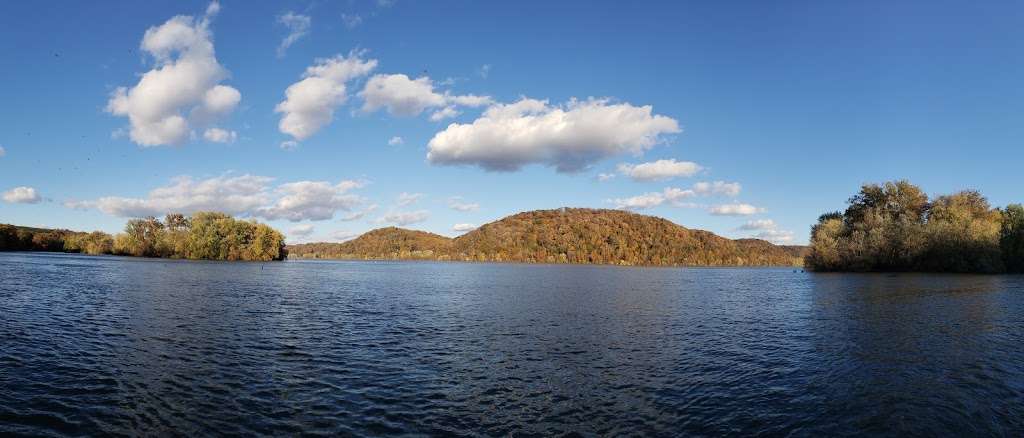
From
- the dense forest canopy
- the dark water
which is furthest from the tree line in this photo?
the dense forest canopy

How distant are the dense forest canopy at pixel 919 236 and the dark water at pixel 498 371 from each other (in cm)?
8216

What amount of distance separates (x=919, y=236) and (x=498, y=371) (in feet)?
409

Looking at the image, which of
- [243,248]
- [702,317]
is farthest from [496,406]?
[243,248]

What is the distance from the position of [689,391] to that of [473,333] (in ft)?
→ 52.1

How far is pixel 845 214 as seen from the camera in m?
144

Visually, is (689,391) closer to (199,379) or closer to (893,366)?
(893,366)

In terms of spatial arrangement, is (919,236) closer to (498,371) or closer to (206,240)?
(498,371)

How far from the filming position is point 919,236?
111m

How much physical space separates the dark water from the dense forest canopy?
270 ft

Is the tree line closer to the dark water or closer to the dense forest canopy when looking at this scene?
the dark water

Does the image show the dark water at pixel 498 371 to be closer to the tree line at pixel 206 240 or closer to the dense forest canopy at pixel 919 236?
the dense forest canopy at pixel 919 236

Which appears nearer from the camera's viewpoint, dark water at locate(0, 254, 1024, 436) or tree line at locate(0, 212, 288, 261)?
dark water at locate(0, 254, 1024, 436)

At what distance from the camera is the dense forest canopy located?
350ft

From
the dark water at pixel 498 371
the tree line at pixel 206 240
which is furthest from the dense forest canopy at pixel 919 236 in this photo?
the tree line at pixel 206 240
